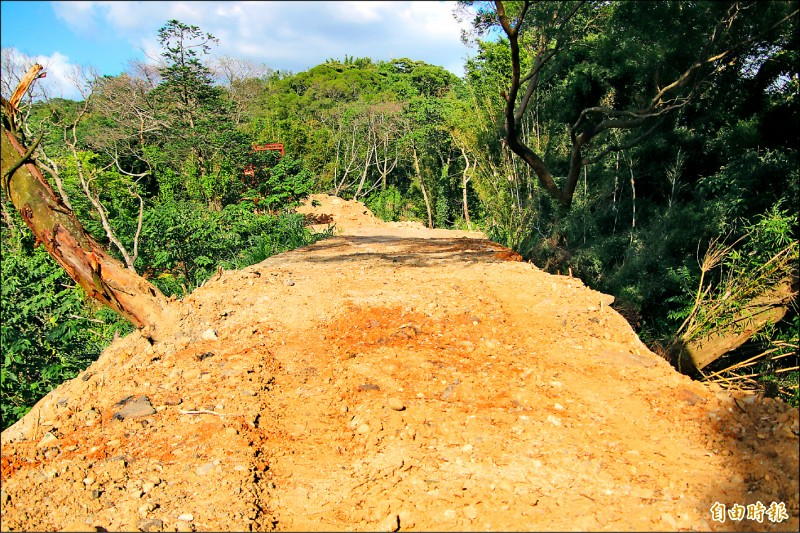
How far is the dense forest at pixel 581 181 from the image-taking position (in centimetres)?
424

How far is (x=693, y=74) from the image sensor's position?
5633 mm

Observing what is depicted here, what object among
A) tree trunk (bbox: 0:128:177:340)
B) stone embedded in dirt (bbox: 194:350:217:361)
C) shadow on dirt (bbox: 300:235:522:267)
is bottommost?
stone embedded in dirt (bbox: 194:350:217:361)

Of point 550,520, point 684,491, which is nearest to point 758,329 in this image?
point 684,491

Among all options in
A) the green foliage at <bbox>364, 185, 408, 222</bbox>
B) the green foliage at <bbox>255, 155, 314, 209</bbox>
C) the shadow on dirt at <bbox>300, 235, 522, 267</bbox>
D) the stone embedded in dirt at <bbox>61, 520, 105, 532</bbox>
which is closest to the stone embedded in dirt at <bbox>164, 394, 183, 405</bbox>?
the stone embedded in dirt at <bbox>61, 520, 105, 532</bbox>

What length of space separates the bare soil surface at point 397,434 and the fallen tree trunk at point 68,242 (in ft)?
0.80

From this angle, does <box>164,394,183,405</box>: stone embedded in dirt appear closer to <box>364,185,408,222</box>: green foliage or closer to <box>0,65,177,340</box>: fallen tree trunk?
<box>0,65,177,340</box>: fallen tree trunk

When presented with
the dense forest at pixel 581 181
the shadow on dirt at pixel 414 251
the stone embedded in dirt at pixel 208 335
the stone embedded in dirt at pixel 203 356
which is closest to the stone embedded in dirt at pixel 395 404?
the stone embedded in dirt at pixel 203 356

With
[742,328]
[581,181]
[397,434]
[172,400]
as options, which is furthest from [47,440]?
[581,181]

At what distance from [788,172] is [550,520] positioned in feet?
14.7

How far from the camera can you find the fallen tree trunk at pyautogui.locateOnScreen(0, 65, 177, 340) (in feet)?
12.0

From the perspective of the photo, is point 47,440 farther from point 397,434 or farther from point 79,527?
point 397,434

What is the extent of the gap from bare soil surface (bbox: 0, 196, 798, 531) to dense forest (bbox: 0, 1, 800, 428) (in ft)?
3.67

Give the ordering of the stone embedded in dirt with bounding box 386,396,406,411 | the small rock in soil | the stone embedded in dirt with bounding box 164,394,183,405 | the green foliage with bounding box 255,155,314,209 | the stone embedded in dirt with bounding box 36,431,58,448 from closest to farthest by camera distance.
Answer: the small rock in soil < the stone embedded in dirt with bounding box 36,431,58,448 < the stone embedded in dirt with bounding box 386,396,406,411 < the stone embedded in dirt with bounding box 164,394,183,405 < the green foliage with bounding box 255,155,314,209

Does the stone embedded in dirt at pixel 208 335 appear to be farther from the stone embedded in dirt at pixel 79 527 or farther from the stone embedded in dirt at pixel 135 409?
the stone embedded in dirt at pixel 79 527
